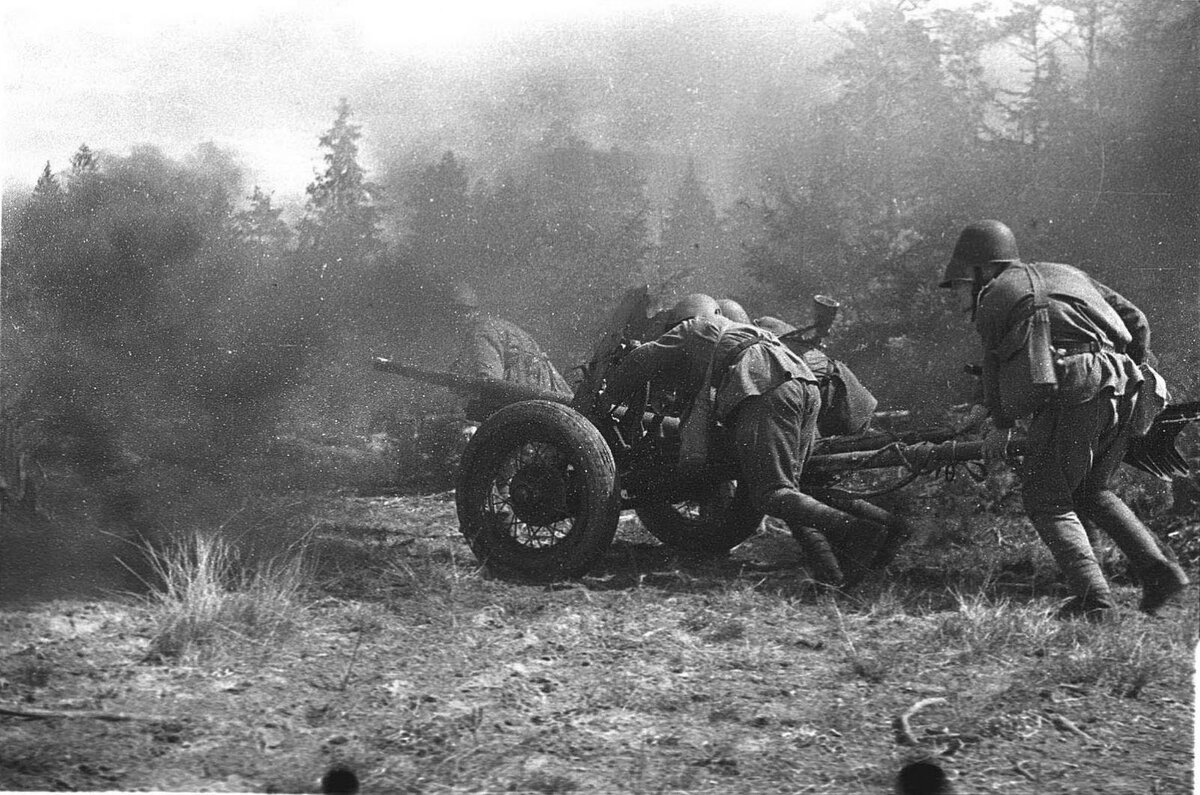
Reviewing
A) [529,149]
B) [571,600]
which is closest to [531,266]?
[529,149]

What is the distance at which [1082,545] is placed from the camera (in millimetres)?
4949

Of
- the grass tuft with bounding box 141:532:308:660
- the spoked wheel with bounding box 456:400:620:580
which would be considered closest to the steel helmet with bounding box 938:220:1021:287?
the spoked wheel with bounding box 456:400:620:580

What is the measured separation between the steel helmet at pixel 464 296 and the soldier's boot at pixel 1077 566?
→ 18.5ft

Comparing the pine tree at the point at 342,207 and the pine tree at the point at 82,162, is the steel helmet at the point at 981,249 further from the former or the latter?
the pine tree at the point at 82,162

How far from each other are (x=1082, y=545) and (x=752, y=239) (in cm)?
396

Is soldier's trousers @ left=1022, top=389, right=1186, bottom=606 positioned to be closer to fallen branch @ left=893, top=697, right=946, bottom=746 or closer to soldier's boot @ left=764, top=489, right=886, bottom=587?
soldier's boot @ left=764, top=489, right=886, bottom=587

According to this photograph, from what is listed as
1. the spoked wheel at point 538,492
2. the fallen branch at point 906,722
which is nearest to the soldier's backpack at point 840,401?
the spoked wheel at point 538,492

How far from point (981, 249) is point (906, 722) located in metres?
2.53

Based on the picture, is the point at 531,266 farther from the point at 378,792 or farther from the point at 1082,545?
the point at 378,792

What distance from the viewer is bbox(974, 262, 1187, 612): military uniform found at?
4926 mm

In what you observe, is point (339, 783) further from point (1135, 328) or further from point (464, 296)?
point (464, 296)

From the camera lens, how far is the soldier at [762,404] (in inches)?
227

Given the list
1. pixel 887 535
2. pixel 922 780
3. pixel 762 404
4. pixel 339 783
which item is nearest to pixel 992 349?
pixel 887 535

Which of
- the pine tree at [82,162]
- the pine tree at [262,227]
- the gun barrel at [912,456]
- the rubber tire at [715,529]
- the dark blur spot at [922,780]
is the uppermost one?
the pine tree at [82,162]
